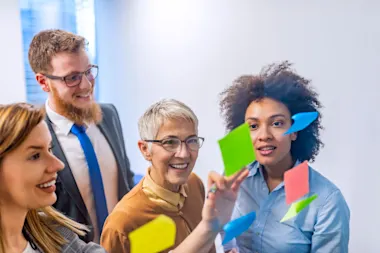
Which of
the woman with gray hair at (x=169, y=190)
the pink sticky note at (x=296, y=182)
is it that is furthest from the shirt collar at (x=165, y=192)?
the pink sticky note at (x=296, y=182)

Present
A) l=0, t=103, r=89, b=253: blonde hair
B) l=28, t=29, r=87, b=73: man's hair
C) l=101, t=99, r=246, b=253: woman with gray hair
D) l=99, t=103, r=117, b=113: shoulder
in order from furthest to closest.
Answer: l=99, t=103, r=117, b=113: shoulder, l=28, t=29, r=87, b=73: man's hair, l=101, t=99, r=246, b=253: woman with gray hair, l=0, t=103, r=89, b=253: blonde hair

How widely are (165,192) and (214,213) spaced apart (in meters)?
0.11

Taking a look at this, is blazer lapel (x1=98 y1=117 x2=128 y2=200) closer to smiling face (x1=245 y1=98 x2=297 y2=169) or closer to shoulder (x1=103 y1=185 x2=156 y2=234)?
shoulder (x1=103 y1=185 x2=156 y2=234)

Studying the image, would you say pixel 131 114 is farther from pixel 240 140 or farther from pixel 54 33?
pixel 240 140

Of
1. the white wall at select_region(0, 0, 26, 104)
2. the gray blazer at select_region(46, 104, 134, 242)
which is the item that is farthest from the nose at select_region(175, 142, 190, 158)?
the white wall at select_region(0, 0, 26, 104)

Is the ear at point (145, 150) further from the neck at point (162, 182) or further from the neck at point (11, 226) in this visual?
the neck at point (11, 226)

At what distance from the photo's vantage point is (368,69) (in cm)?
90

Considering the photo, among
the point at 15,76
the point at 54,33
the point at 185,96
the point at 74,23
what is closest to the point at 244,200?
the point at 185,96

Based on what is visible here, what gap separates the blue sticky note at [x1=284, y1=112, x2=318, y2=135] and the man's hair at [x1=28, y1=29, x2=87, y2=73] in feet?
1.68

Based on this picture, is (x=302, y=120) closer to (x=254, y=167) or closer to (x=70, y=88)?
(x=254, y=167)

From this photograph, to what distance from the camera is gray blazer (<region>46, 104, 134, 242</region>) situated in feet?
3.32

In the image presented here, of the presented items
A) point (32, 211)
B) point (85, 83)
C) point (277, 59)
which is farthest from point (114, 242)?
point (277, 59)

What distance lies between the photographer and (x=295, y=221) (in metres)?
0.93

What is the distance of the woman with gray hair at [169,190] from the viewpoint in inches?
35.0
